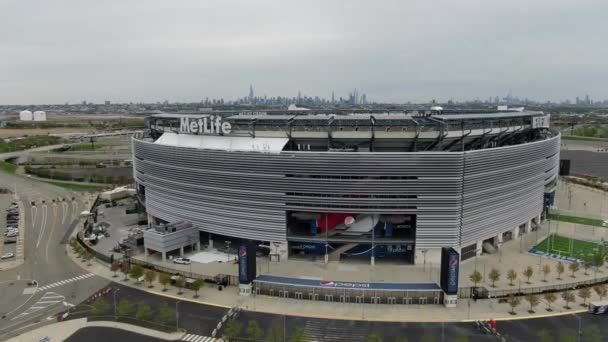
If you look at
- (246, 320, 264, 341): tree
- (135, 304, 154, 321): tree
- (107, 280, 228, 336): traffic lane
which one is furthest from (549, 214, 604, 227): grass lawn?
(135, 304, 154, 321): tree

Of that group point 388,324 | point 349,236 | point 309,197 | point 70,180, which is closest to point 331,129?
point 309,197

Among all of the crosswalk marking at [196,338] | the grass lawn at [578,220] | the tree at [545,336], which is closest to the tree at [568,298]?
the tree at [545,336]

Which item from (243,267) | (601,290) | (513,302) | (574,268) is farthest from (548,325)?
(243,267)

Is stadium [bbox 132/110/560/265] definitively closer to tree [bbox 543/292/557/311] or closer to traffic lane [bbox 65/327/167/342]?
tree [bbox 543/292/557/311]

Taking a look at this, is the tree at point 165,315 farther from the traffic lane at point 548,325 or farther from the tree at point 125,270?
the traffic lane at point 548,325

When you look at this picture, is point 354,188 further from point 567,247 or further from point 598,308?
point 567,247

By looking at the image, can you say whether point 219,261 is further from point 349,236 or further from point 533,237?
point 533,237
